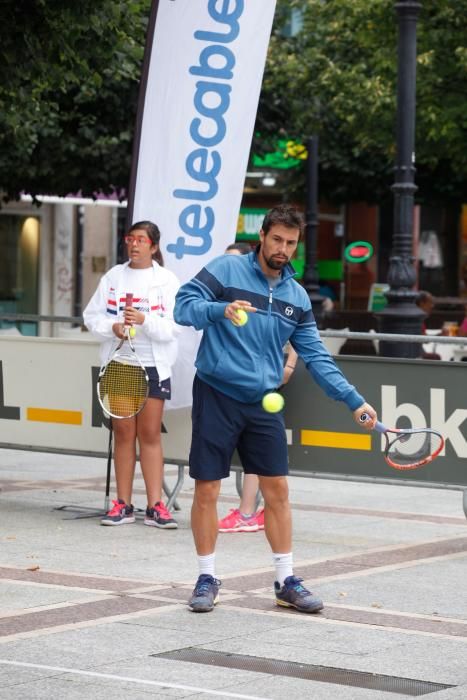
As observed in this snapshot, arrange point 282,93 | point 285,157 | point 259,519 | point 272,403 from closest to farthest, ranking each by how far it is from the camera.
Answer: point 272,403
point 259,519
point 282,93
point 285,157

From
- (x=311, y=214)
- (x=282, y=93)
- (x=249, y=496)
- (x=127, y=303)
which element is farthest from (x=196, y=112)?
(x=311, y=214)

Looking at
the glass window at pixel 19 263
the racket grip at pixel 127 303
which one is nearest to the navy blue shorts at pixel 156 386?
the racket grip at pixel 127 303

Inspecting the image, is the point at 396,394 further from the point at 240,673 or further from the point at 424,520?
the point at 240,673

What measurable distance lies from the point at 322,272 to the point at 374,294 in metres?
11.4

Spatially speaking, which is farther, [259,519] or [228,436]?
[259,519]

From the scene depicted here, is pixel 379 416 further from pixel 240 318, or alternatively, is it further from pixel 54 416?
pixel 240 318

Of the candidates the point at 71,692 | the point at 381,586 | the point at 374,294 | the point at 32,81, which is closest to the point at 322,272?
the point at 374,294

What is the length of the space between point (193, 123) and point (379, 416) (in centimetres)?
240

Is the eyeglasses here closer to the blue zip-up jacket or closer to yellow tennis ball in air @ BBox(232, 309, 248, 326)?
the blue zip-up jacket

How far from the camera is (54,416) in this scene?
11656mm

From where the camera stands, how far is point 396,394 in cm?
1024

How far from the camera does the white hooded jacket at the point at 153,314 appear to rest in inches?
404

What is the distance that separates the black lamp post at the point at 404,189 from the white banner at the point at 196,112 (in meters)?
4.56

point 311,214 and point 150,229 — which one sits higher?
point 311,214
